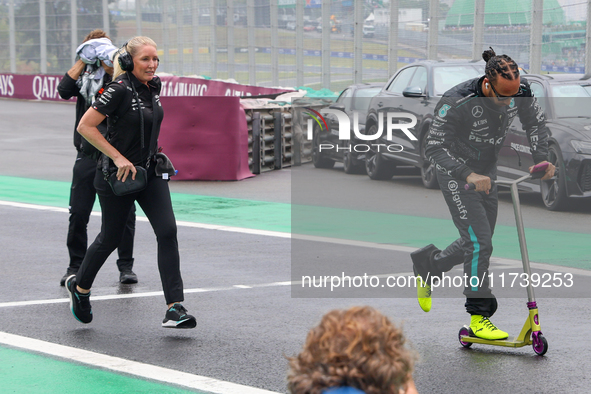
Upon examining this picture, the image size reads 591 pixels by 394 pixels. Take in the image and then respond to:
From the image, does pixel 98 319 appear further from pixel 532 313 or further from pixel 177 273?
pixel 532 313

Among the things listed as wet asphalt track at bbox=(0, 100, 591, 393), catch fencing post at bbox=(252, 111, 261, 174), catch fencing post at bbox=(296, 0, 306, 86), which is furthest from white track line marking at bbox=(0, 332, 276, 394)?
catch fencing post at bbox=(296, 0, 306, 86)

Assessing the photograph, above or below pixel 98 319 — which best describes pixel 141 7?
above

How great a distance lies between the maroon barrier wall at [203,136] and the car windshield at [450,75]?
342 centimetres

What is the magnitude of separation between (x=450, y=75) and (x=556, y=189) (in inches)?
138

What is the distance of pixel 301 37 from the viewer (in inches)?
1110

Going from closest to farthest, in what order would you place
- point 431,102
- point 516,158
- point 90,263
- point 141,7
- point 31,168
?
1. point 90,263
2. point 516,158
3. point 431,102
4. point 31,168
5. point 141,7

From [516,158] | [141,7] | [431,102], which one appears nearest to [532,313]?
[516,158]

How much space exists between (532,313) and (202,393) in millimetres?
2047

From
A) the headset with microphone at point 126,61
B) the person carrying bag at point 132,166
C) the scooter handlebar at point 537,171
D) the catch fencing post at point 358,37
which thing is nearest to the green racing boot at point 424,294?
the scooter handlebar at point 537,171

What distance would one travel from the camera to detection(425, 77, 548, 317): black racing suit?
18.8ft

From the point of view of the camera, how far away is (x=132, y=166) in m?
6.07

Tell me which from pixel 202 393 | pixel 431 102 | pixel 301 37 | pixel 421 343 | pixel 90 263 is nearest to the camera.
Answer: pixel 202 393

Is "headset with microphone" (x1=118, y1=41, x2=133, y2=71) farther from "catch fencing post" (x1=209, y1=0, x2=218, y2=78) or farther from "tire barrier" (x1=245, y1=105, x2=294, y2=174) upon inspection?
"catch fencing post" (x1=209, y1=0, x2=218, y2=78)

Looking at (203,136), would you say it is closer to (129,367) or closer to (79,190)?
(79,190)
